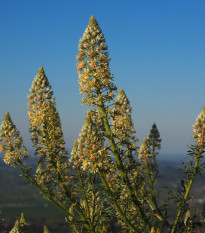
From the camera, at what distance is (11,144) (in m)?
8.79

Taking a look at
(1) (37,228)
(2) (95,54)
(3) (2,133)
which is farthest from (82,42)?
(1) (37,228)

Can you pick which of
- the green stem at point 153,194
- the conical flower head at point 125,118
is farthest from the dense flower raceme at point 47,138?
the green stem at point 153,194

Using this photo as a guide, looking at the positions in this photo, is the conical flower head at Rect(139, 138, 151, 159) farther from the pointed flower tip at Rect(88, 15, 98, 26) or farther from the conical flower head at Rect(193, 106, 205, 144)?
the pointed flower tip at Rect(88, 15, 98, 26)

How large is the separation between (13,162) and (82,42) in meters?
4.10

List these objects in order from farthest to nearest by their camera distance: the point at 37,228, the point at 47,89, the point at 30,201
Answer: the point at 30,201
the point at 37,228
the point at 47,89

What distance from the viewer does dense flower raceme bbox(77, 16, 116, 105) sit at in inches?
328

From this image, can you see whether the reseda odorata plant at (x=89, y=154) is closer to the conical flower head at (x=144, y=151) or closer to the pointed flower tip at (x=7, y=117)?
the pointed flower tip at (x=7, y=117)

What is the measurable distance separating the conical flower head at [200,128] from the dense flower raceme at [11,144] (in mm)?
5265

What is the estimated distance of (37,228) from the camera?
97.8 m

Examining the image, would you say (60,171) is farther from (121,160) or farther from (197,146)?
(197,146)

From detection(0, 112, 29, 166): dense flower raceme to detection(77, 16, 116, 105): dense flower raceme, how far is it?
7.68ft

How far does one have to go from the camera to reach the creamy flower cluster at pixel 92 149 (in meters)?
7.79

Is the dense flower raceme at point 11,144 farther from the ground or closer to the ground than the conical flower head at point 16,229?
farther from the ground

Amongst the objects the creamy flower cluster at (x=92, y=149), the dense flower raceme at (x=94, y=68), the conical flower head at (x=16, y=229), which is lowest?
the conical flower head at (x=16, y=229)
